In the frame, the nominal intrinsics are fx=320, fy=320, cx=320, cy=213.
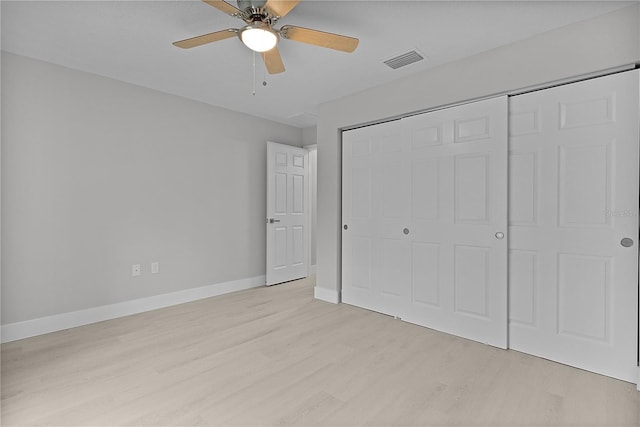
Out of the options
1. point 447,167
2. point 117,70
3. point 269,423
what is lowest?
point 269,423

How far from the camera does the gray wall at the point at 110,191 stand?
2736 mm

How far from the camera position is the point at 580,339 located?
223cm

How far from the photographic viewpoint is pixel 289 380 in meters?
2.08

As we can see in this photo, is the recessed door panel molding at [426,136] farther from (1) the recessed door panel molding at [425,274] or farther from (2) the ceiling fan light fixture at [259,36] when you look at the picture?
(2) the ceiling fan light fixture at [259,36]

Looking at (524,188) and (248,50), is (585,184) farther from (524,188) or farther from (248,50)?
(248,50)

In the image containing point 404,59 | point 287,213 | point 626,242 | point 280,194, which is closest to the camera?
point 626,242

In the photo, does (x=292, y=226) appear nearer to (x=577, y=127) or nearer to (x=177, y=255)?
(x=177, y=255)

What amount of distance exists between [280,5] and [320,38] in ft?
1.09

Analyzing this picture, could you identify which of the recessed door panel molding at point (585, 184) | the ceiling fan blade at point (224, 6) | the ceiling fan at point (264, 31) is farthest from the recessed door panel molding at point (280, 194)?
the recessed door panel molding at point (585, 184)

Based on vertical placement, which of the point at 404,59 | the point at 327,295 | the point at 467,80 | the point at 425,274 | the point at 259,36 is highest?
the point at 404,59

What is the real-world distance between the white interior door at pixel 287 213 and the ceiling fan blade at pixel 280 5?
2.82 metres

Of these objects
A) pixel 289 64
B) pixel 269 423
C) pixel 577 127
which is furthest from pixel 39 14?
pixel 577 127

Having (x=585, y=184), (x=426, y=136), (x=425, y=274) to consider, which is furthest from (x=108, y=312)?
(x=585, y=184)

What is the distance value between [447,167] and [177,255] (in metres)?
3.09
